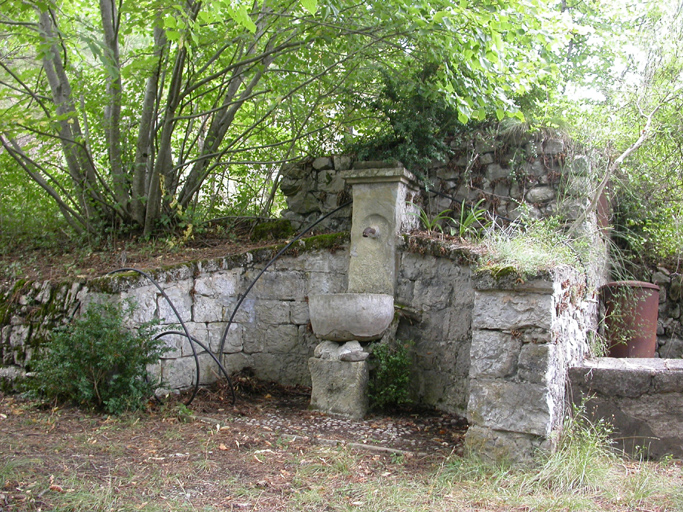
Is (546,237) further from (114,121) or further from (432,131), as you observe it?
(114,121)

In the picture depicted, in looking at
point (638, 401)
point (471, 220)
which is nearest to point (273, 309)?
point (471, 220)

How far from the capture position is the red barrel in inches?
195

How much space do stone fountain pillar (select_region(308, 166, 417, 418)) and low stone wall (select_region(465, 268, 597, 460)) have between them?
1155 millimetres

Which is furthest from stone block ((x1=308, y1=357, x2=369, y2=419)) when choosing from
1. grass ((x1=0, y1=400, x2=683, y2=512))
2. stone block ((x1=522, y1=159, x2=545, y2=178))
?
stone block ((x1=522, y1=159, x2=545, y2=178))

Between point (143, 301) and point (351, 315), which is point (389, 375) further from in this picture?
point (143, 301)

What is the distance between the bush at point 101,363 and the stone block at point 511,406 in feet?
8.03

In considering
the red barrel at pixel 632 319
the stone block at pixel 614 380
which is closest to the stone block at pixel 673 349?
the red barrel at pixel 632 319

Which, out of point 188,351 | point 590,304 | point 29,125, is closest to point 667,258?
point 590,304

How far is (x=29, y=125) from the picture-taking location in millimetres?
5434

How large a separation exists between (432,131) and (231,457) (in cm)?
346

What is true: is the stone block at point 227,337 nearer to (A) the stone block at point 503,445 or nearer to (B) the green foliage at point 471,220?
(B) the green foliage at point 471,220

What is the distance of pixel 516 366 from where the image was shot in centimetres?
334

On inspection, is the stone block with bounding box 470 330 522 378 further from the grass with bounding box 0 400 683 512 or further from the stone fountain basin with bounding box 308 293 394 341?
the stone fountain basin with bounding box 308 293 394 341

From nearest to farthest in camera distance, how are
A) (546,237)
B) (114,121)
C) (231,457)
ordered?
(231,457)
(546,237)
(114,121)
